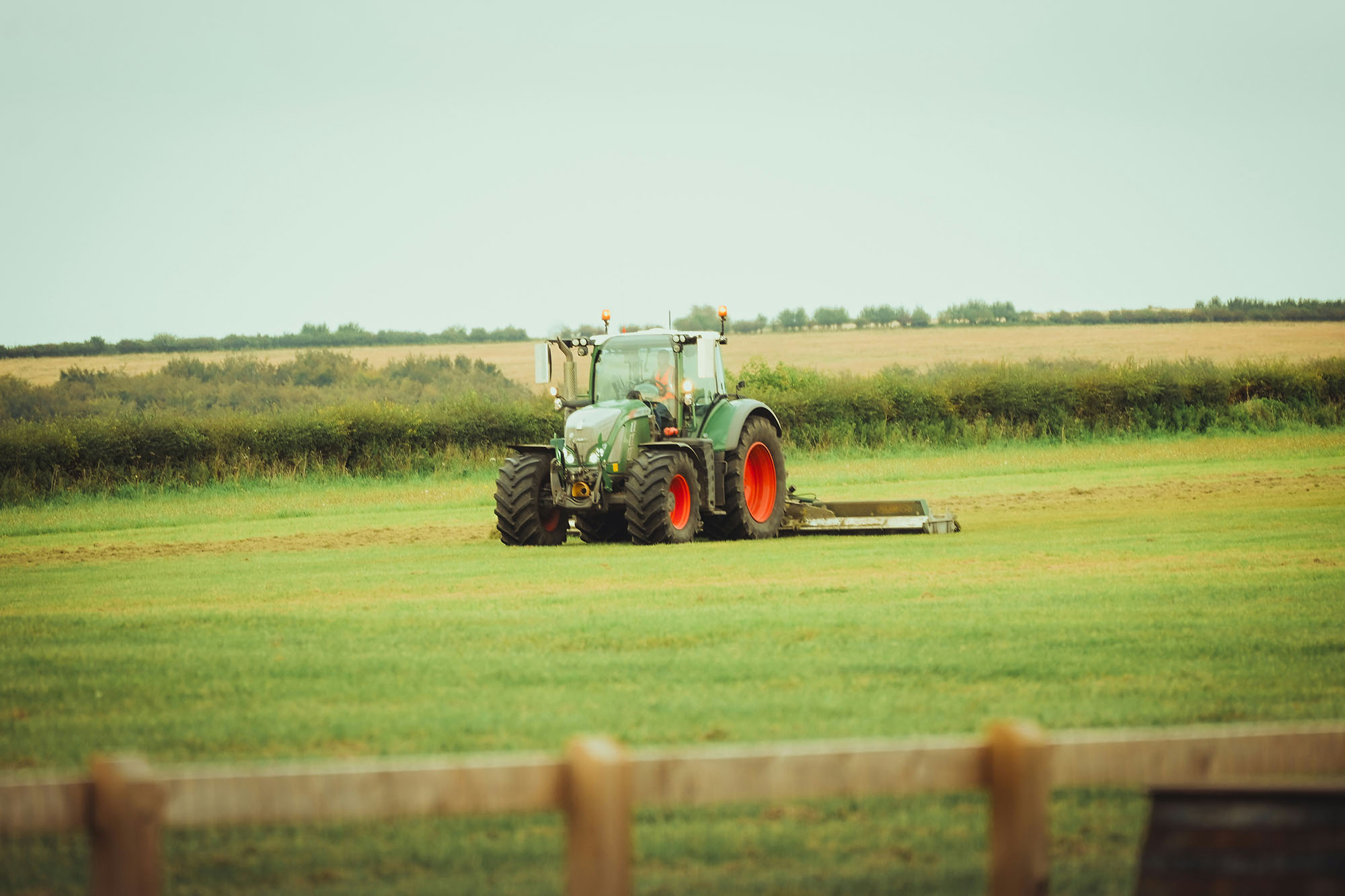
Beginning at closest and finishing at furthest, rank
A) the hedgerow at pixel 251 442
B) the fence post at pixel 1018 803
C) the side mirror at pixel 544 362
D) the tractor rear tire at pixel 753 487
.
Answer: the fence post at pixel 1018 803 < the side mirror at pixel 544 362 < the tractor rear tire at pixel 753 487 < the hedgerow at pixel 251 442

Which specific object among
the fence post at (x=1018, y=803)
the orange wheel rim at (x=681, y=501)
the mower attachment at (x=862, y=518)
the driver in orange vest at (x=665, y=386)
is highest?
the driver in orange vest at (x=665, y=386)

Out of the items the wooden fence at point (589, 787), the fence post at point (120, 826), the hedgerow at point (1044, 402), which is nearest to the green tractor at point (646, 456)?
the wooden fence at point (589, 787)

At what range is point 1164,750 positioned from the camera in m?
3.60

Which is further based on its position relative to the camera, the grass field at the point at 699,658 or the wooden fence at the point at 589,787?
the grass field at the point at 699,658

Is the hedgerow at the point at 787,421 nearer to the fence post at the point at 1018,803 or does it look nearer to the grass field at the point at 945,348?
the grass field at the point at 945,348

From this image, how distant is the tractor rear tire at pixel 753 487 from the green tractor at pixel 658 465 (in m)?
0.02

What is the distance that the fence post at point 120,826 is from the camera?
3182 mm

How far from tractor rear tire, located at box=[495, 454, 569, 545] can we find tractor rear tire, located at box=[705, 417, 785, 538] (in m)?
2.01

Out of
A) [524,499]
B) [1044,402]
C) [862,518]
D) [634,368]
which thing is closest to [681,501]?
[524,499]

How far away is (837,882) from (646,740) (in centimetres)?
180

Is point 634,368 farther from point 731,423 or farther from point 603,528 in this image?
point 603,528

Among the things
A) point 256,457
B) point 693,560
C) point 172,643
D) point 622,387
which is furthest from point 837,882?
point 256,457

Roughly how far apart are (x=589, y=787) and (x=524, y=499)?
12.7 meters

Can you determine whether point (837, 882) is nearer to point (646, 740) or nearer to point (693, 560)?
point (646, 740)
